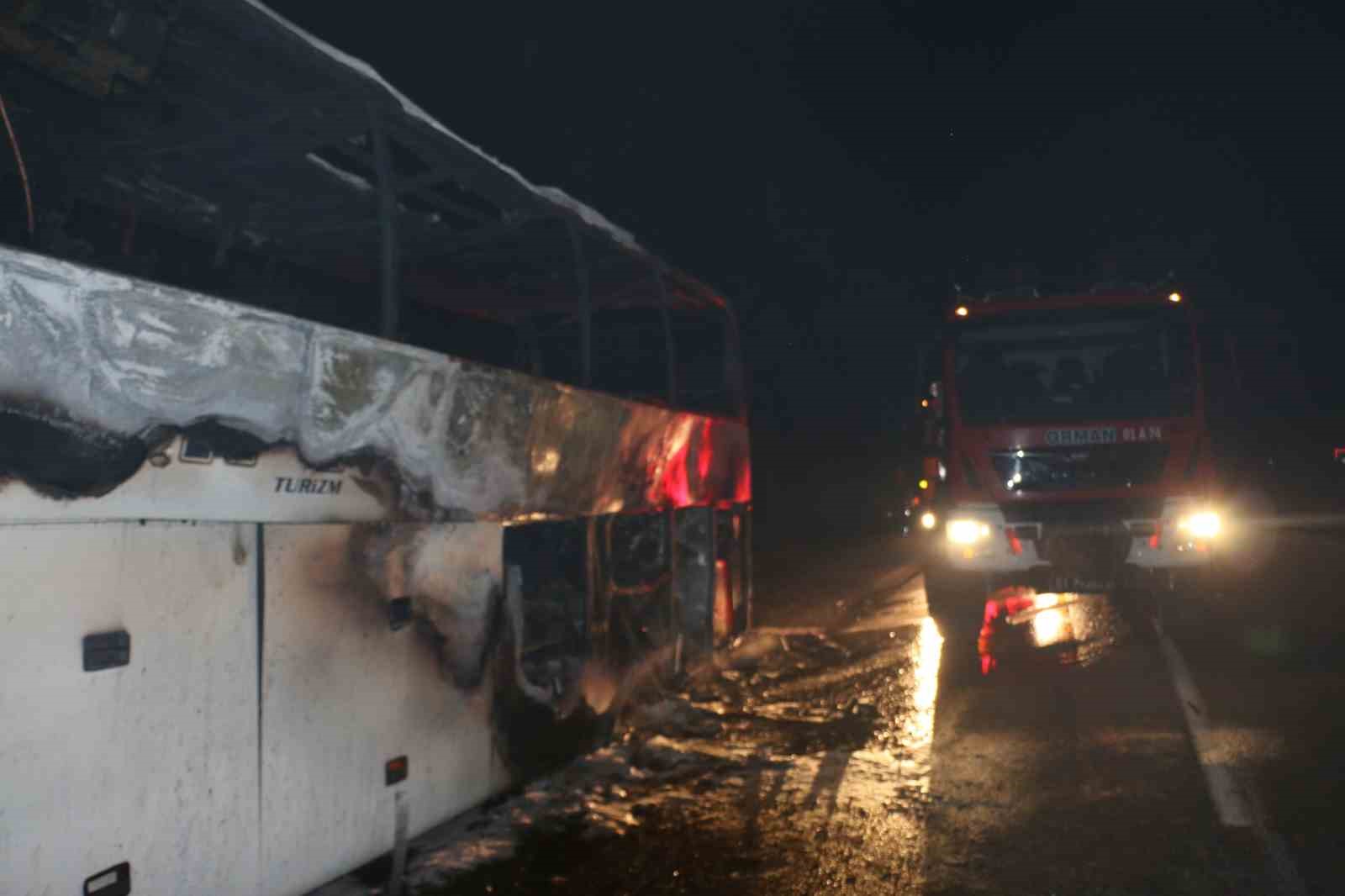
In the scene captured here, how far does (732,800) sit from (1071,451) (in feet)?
18.8

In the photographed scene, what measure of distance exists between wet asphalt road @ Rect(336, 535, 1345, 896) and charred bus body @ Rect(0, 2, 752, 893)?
0.48 meters

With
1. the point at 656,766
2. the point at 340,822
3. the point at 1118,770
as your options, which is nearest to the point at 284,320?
the point at 340,822

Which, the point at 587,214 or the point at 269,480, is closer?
the point at 269,480

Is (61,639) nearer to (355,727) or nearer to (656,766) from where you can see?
(355,727)

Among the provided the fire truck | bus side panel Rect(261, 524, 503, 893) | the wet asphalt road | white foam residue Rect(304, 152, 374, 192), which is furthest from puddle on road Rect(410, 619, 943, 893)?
white foam residue Rect(304, 152, 374, 192)

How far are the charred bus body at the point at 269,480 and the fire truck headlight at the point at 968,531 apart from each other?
3460 mm

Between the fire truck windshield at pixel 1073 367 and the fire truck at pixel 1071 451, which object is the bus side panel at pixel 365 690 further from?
the fire truck windshield at pixel 1073 367

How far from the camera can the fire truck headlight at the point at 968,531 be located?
10508 mm

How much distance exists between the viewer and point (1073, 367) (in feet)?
35.8

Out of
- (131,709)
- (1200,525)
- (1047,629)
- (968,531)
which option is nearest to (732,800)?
(131,709)

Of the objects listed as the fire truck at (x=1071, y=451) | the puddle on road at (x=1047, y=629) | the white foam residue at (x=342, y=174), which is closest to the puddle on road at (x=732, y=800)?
the puddle on road at (x=1047, y=629)

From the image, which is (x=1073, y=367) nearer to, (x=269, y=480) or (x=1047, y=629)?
(x=1047, y=629)

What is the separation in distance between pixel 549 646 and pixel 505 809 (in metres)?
1.07

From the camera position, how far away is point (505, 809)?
5.84m
